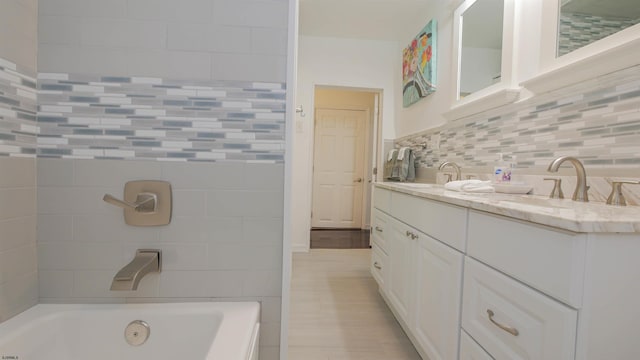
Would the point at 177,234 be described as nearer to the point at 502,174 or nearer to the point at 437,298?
the point at 437,298

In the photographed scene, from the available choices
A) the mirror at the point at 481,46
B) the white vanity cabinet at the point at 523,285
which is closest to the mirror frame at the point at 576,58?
the mirror at the point at 481,46

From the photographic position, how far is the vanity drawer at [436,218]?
1.04m

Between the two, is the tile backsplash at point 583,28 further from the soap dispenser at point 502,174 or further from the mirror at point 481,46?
the soap dispenser at point 502,174

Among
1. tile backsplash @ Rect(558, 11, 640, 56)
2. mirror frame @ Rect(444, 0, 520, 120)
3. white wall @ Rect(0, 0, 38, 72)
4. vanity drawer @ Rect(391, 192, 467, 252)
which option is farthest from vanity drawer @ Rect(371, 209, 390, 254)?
white wall @ Rect(0, 0, 38, 72)

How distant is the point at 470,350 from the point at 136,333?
114 centimetres

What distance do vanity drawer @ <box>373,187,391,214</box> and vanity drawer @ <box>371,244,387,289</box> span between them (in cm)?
33

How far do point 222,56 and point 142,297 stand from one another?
3.07 feet

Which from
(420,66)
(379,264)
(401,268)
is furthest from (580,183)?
(420,66)

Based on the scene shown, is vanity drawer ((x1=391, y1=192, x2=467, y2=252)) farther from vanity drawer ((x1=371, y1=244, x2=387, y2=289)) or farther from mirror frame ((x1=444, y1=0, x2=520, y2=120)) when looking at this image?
mirror frame ((x1=444, y1=0, x2=520, y2=120))

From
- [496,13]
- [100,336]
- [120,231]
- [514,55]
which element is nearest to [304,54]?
[496,13]

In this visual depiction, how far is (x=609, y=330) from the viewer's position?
592 millimetres

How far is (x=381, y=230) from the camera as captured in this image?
2074 mm

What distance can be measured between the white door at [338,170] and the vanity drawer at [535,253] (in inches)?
147

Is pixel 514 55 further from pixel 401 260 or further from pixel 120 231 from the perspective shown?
pixel 120 231
